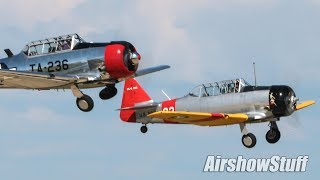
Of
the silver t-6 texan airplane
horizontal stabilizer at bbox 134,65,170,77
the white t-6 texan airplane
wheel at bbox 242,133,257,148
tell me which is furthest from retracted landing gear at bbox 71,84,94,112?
wheel at bbox 242,133,257,148

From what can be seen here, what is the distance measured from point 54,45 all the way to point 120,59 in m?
2.54

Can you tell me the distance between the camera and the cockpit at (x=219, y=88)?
36.2 metres

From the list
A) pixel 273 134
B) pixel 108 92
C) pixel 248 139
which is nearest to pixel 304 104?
pixel 273 134

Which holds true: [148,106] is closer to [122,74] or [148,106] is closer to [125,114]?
[125,114]

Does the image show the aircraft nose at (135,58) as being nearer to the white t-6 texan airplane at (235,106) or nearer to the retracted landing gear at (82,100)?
the retracted landing gear at (82,100)

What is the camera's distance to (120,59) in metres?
33.1

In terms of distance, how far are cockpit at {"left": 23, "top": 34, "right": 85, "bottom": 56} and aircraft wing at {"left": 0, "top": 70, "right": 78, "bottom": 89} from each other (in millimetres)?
1042

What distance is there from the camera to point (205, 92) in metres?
36.7

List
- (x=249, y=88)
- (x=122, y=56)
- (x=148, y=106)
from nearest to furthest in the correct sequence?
(x=122, y=56)
(x=249, y=88)
(x=148, y=106)

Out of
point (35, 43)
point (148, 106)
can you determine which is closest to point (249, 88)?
point (148, 106)

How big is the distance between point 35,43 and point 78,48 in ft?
5.65

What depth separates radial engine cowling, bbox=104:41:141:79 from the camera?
3309cm

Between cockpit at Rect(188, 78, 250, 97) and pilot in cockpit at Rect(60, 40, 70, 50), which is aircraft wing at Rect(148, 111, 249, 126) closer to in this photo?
cockpit at Rect(188, 78, 250, 97)

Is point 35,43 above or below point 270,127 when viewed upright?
above
